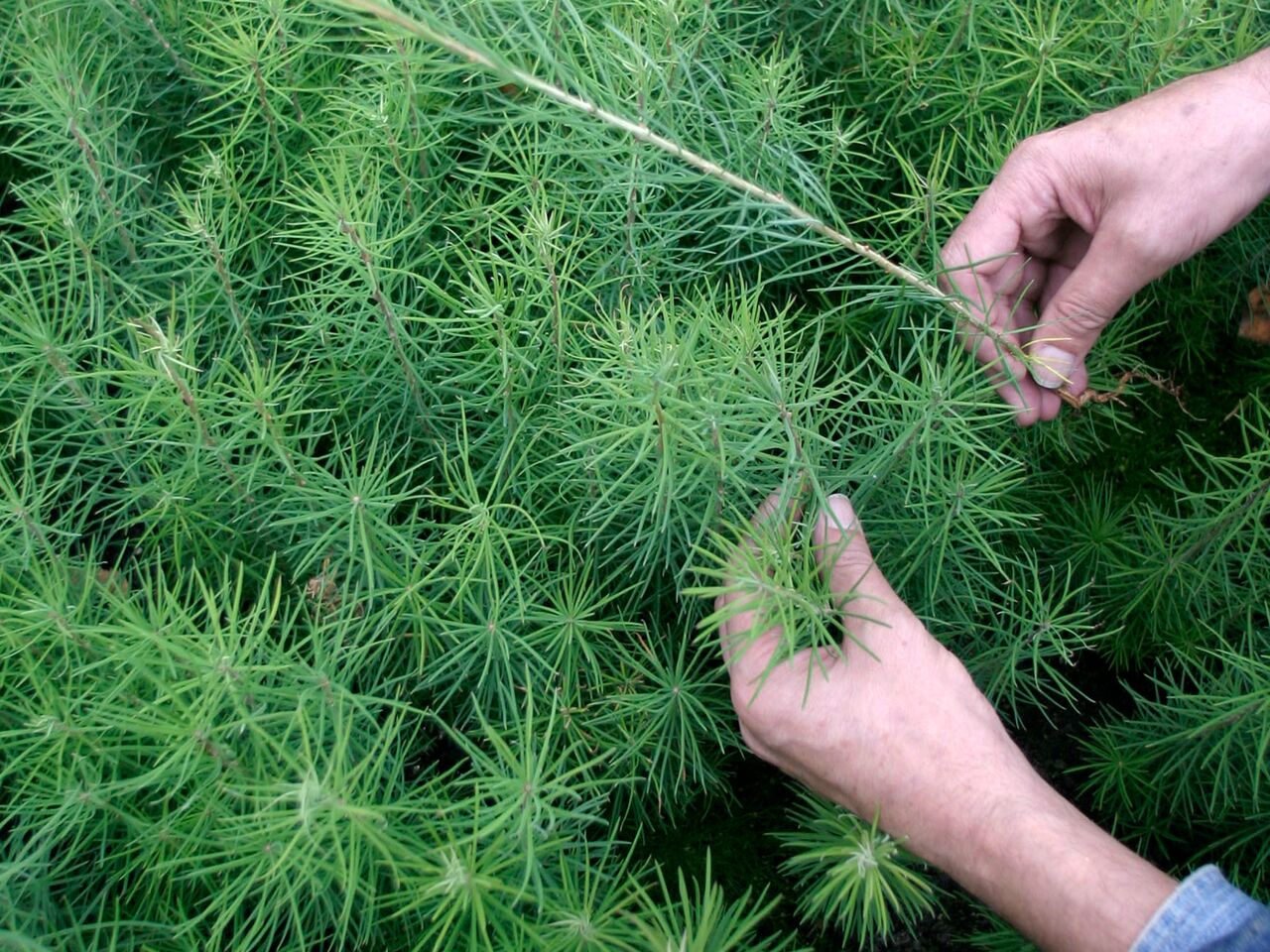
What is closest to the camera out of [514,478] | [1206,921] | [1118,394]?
[1206,921]

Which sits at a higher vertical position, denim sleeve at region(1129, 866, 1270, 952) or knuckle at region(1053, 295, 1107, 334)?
knuckle at region(1053, 295, 1107, 334)

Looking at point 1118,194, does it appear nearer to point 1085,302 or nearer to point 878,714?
point 1085,302

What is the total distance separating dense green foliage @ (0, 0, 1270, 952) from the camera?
2.82 feet

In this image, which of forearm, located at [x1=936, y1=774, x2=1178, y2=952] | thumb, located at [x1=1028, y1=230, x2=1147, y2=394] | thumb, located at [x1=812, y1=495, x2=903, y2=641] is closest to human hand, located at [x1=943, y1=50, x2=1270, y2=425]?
thumb, located at [x1=1028, y1=230, x2=1147, y2=394]

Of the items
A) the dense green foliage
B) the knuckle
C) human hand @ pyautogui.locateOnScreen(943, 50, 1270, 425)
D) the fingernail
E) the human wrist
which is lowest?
the dense green foliage

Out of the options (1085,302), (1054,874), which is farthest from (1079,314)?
(1054,874)

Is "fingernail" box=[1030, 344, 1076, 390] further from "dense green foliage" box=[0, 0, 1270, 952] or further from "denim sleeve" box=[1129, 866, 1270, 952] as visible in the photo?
"denim sleeve" box=[1129, 866, 1270, 952]

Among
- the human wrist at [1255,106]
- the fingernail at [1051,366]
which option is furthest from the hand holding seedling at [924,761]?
the human wrist at [1255,106]

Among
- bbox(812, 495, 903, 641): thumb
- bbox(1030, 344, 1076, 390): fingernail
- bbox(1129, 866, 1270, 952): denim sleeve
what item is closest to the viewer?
bbox(1129, 866, 1270, 952): denim sleeve

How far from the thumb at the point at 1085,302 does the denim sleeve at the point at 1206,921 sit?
529mm

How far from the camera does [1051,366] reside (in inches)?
43.6

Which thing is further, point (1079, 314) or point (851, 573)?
point (1079, 314)

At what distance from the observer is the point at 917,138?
4.39 feet

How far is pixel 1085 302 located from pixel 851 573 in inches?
18.9
